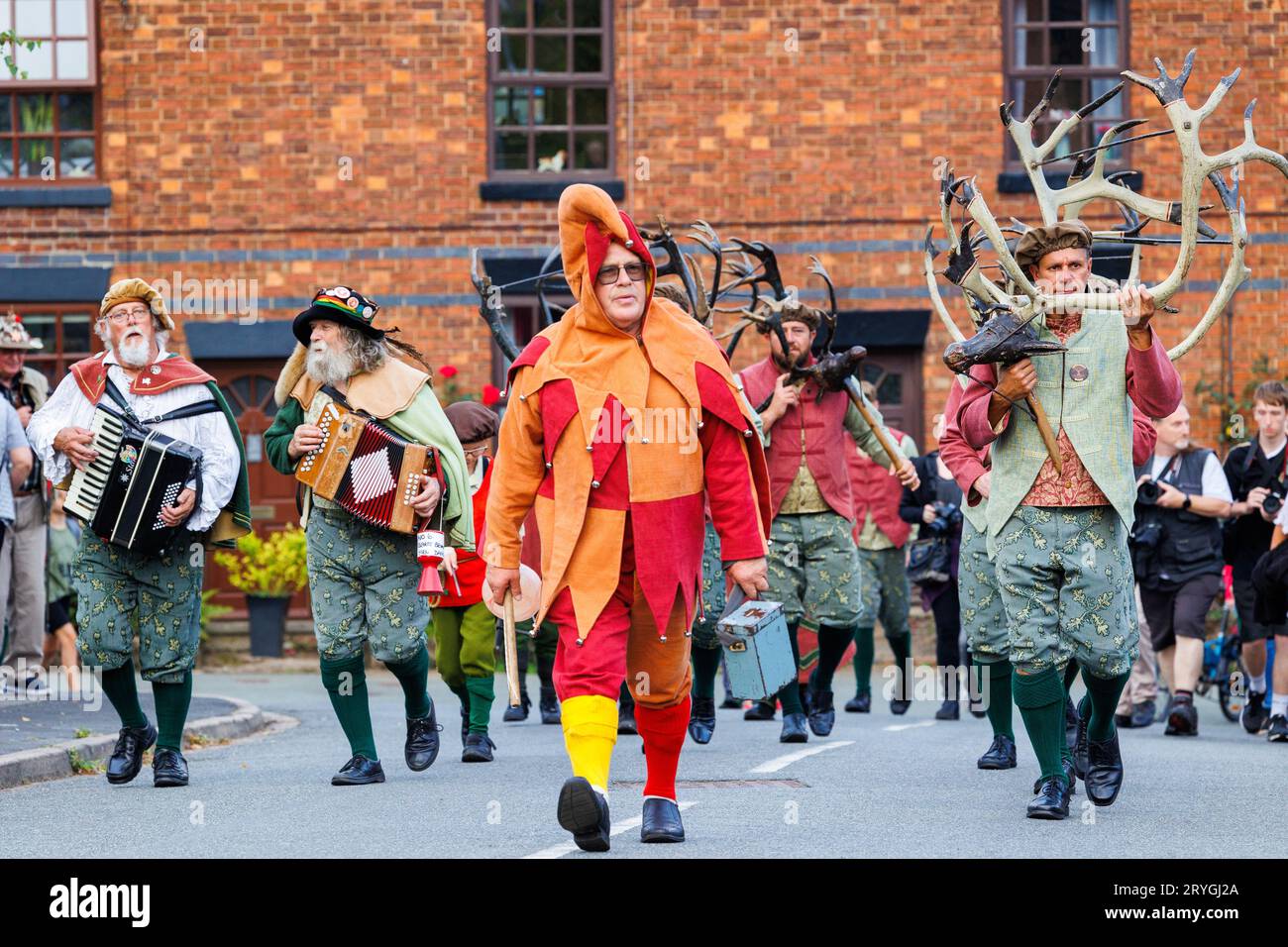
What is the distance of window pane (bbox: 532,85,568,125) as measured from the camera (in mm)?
19234

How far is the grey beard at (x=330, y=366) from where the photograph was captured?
8844 millimetres

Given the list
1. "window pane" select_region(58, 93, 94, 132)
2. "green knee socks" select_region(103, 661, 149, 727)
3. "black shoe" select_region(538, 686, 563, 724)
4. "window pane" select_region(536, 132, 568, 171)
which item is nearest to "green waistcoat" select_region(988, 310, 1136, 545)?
"green knee socks" select_region(103, 661, 149, 727)

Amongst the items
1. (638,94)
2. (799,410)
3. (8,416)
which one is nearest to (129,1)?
(638,94)

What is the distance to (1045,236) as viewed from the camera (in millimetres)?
7812

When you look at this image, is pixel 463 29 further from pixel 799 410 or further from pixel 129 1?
pixel 799 410

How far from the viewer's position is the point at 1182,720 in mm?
12305

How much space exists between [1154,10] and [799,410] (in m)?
9.56

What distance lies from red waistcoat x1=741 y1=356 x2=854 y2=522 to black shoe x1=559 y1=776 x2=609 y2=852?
15.7 ft

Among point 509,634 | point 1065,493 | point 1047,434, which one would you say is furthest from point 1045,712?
point 509,634

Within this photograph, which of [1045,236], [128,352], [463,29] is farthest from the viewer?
[463,29]

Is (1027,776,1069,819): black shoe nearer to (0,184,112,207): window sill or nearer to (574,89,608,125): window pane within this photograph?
(574,89,608,125): window pane

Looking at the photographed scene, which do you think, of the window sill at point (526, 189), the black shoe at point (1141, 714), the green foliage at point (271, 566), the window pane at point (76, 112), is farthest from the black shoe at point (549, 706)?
the window pane at point (76, 112)

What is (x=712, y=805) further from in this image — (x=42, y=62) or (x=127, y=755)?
(x=42, y=62)

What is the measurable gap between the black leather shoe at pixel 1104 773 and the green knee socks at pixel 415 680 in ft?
9.40
